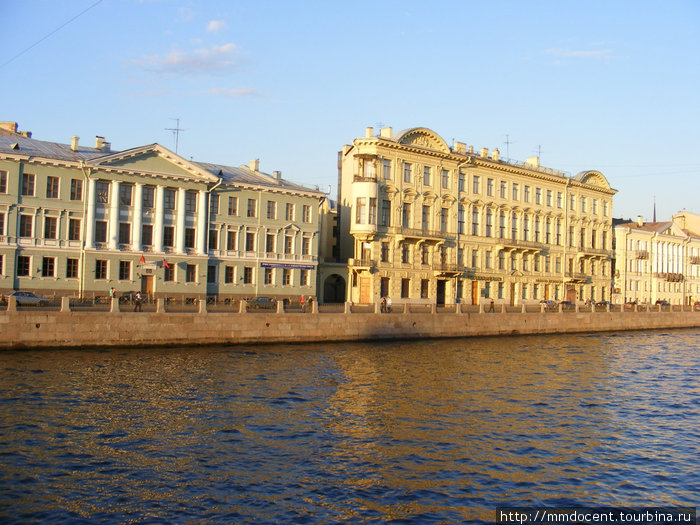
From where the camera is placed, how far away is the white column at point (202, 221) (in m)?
48.6

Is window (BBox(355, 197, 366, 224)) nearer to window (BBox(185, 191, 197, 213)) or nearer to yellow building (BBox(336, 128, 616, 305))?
yellow building (BBox(336, 128, 616, 305))

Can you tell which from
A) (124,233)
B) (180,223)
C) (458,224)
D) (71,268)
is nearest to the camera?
(71,268)

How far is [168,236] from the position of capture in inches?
1873

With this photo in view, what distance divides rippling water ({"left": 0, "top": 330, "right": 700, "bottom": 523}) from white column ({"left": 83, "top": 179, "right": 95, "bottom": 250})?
16.5 metres

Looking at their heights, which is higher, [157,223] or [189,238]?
[157,223]

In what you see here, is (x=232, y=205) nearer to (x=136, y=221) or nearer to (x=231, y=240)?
(x=231, y=240)

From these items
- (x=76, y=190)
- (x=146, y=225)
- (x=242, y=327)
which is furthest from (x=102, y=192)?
(x=242, y=327)

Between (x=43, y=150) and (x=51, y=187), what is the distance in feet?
10.1

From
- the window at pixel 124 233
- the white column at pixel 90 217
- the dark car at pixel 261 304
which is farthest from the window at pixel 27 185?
the dark car at pixel 261 304

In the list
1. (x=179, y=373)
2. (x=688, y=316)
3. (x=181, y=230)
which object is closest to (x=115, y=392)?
(x=179, y=373)

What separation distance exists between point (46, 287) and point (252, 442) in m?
31.3

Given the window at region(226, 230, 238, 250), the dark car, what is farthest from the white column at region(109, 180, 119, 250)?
the dark car

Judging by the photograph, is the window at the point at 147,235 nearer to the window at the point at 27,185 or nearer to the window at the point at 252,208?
the window at the point at 27,185

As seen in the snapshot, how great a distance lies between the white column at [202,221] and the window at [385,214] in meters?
14.7
